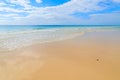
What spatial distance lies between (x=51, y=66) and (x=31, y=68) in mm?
599

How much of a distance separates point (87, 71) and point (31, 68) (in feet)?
5.34

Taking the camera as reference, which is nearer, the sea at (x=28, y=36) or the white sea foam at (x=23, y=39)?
the white sea foam at (x=23, y=39)

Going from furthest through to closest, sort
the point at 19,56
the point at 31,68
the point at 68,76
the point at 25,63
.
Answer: the point at 19,56, the point at 25,63, the point at 31,68, the point at 68,76

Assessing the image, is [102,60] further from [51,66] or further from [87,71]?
[51,66]

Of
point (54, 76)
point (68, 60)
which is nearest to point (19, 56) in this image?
point (68, 60)

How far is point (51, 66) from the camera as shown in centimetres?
424

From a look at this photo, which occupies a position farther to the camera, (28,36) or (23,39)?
(28,36)

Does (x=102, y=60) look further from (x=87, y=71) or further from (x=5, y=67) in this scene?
(x=5, y=67)

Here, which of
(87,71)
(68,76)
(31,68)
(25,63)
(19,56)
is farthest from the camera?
(19,56)

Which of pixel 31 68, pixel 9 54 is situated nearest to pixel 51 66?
pixel 31 68

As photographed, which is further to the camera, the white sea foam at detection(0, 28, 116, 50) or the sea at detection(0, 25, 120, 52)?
the sea at detection(0, 25, 120, 52)

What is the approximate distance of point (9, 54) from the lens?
18.1ft

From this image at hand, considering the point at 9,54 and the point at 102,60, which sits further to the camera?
the point at 9,54

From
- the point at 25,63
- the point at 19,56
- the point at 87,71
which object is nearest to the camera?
the point at 87,71
